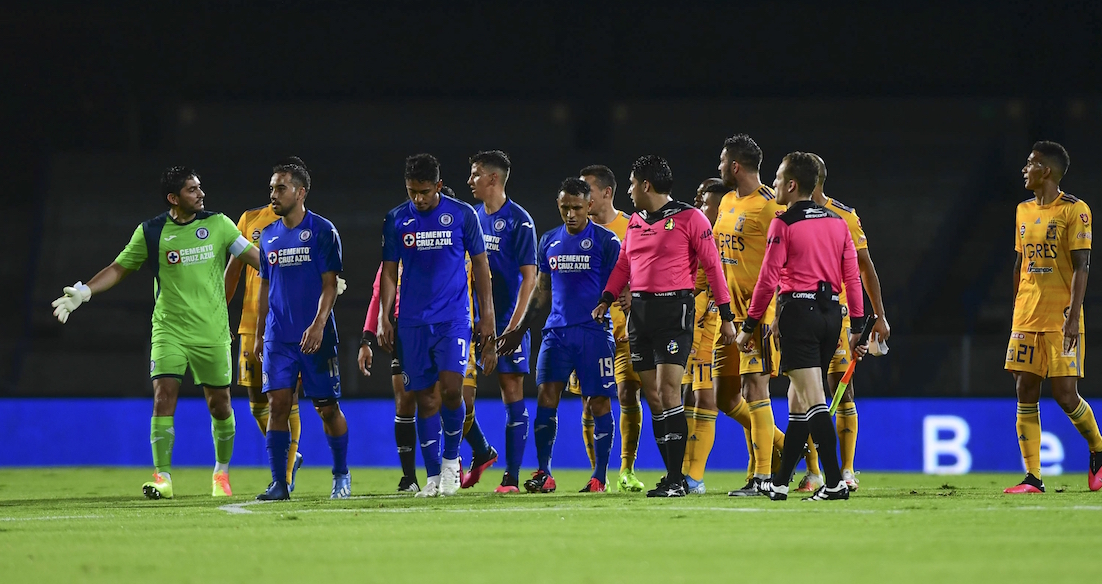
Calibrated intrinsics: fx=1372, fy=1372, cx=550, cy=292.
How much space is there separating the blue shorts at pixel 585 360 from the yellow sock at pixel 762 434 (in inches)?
50.2

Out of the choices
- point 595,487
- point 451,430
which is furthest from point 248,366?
point 595,487

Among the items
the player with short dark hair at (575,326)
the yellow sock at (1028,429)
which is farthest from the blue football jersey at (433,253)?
the yellow sock at (1028,429)

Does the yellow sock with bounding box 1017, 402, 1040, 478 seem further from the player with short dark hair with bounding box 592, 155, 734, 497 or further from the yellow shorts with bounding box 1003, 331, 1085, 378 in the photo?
the player with short dark hair with bounding box 592, 155, 734, 497

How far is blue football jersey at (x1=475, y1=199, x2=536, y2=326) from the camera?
32.9 feet

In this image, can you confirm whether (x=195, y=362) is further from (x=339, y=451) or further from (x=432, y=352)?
(x=432, y=352)

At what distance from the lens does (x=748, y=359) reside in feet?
29.4

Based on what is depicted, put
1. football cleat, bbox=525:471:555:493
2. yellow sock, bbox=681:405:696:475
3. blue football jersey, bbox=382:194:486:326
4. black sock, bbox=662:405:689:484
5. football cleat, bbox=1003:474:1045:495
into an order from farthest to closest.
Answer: football cleat, bbox=525:471:555:493, yellow sock, bbox=681:405:696:475, football cleat, bbox=1003:474:1045:495, blue football jersey, bbox=382:194:486:326, black sock, bbox=662:405:689:484

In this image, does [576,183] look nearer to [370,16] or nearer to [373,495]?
[373,495]

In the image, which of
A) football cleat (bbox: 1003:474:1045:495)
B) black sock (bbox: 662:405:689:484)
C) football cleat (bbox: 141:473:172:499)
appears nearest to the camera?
black sock (bbox: 662:405:689:484)

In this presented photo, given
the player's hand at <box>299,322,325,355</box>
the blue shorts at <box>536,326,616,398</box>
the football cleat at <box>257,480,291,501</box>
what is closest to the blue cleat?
the football cleat at <box>257,480,291,501</box>

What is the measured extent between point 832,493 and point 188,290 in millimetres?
4948

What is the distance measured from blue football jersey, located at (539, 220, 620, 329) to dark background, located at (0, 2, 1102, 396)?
1195 centimetres

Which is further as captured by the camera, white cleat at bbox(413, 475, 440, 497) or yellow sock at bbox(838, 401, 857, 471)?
yellow sock at bbox(838, 401, 857, 471)

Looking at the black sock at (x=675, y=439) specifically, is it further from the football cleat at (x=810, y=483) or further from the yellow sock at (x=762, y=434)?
the football cleat at (x=810, y=483)
